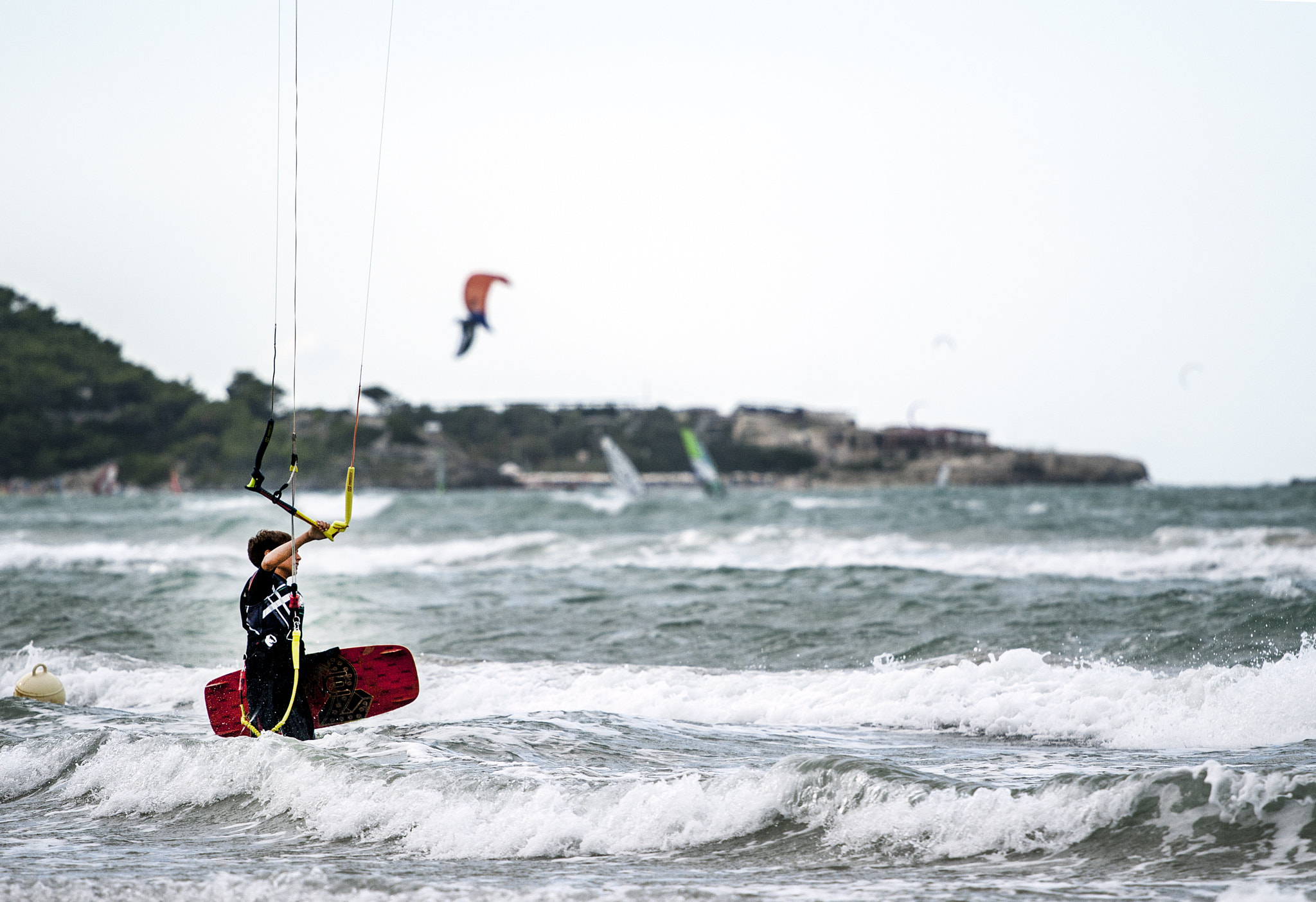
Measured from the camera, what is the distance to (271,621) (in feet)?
17.9

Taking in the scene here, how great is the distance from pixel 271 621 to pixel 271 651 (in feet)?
0.55

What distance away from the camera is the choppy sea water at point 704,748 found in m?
4.16

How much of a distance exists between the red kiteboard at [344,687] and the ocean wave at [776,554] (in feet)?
34.5

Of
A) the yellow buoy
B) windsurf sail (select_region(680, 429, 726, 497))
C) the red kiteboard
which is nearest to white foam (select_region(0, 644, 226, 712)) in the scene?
the yellow buoy

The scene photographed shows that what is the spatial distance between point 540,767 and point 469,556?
16843 mm

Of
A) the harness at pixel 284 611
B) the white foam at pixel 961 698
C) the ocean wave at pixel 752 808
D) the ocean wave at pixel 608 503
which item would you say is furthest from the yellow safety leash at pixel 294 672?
the ocean wave at pixel 608 503

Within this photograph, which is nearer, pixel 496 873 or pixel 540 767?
pixel 496 873

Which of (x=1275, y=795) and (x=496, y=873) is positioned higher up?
(x=1275, y=795)

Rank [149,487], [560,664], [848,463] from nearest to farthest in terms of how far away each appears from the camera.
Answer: [560,664]
[149,487]
[848,463]

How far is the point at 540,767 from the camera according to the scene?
18.2 ft

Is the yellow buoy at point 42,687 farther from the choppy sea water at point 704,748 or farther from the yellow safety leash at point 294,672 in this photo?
the yellow safety leash at point 294,672

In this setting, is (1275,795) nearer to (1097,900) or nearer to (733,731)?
(1097,900)

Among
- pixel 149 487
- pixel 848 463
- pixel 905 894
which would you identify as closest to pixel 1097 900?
pixel 905 894

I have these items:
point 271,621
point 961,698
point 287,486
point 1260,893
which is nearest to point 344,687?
point 271,621
